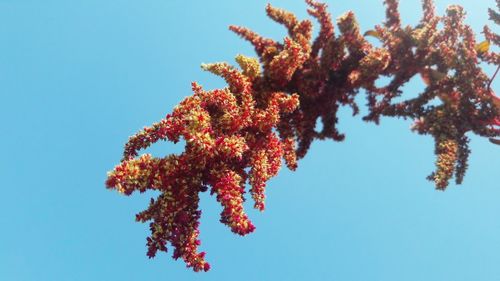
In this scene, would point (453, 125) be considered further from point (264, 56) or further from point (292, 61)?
point (264, 56)

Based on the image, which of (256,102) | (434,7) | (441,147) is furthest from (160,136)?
(434,7)

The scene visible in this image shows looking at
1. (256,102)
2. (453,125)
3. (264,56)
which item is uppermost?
(264,56)

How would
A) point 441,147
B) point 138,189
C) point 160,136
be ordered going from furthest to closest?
point 441,147, point 160,136, point 138,189

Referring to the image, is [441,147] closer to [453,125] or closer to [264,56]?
[453,125]

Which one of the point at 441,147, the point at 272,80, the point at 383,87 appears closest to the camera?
the point at 441,147

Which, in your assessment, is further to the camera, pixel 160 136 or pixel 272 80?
pixel 272 80

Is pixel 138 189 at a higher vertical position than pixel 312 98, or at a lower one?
lower
